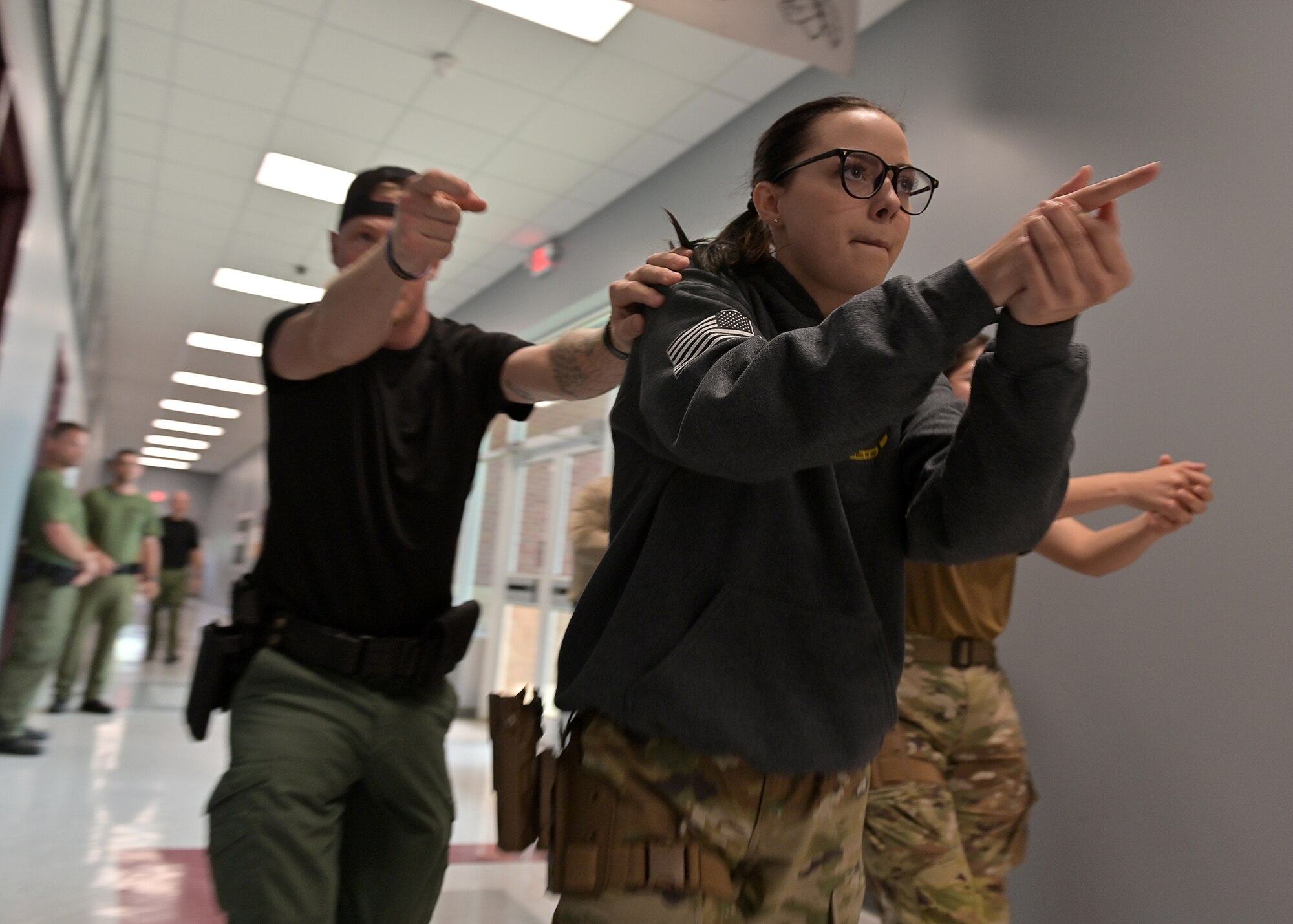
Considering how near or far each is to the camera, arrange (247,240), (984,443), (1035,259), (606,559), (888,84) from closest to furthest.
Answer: (1035,259)
(984,443)
(606,559)
(888,84)
(247,240)

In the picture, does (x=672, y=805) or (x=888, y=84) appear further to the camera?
(x=888, y=84)

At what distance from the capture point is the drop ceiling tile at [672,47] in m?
4.55

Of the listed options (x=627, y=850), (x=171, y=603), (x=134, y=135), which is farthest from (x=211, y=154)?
(x=627, y=850)

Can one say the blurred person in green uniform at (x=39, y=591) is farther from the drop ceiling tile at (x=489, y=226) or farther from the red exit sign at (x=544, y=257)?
the red exit sign at (x=544, y=257)

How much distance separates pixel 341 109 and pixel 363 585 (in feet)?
15.7

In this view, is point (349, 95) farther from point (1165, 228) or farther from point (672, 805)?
point (672, 805)

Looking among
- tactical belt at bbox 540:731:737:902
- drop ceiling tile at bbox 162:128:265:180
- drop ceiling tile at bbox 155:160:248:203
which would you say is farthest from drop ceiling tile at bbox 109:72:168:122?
tactical belt at bbox 540:731:737:902

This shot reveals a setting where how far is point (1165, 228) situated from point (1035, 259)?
8.49 feet

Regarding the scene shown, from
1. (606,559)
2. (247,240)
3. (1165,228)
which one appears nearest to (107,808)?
(606,559)

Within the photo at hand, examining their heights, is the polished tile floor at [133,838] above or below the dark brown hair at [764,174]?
below

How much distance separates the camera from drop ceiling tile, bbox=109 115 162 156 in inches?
236

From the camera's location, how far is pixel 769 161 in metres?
1.24

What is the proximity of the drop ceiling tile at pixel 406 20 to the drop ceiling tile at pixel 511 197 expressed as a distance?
146 cm

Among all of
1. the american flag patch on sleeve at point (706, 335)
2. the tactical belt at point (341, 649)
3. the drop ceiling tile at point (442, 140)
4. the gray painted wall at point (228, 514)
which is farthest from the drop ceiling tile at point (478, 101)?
the gray painted wall at point (228, 514)
